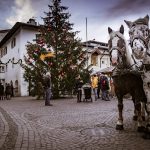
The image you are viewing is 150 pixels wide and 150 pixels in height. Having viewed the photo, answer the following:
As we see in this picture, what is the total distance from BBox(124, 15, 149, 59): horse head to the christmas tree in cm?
1962

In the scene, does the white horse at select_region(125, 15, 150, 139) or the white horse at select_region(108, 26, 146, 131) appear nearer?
the white horse at select_region(125, 15, 150, 139)

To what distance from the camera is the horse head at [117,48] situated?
7.60m

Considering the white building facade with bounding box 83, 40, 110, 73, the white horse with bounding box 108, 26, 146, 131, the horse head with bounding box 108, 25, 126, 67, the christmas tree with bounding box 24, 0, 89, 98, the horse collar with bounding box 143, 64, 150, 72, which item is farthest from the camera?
the white building facade with bounding box 83, 40, 110, 73

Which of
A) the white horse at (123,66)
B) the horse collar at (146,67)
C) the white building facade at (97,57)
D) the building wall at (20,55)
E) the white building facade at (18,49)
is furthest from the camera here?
the white building facade at (97,57)

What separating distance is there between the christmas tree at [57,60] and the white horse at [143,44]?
1964cm

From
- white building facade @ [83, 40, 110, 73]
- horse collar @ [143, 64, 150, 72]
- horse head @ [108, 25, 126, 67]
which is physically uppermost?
white building facade @ [83, 40, 110, 73]

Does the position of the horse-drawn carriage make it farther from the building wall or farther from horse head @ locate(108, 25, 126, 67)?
the building wall

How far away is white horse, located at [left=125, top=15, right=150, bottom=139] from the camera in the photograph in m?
7.08

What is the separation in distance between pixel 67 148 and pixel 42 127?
3.05m

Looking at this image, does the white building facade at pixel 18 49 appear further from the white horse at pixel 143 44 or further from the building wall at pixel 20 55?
the white horse at pixel 143 44

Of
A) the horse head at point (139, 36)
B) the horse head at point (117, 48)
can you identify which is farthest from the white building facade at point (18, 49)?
the horse head at point (139, 36)

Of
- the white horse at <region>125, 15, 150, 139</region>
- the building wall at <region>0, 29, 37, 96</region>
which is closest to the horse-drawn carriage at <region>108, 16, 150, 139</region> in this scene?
the white horse at <region>125, 15, 150, 139</region>

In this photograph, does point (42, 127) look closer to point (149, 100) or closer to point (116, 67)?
point (116, 67)

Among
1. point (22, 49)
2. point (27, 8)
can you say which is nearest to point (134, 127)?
point (27, 8)
